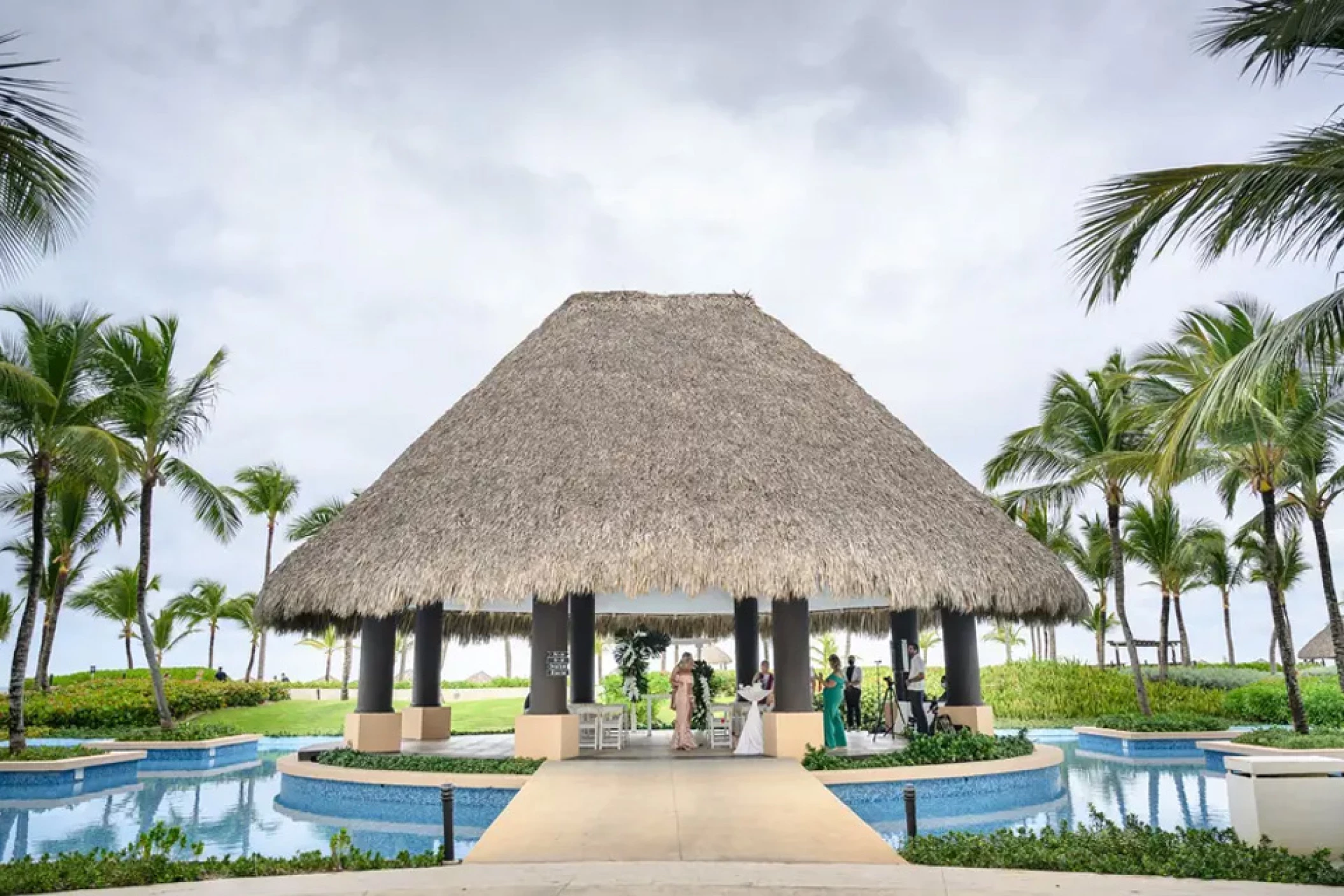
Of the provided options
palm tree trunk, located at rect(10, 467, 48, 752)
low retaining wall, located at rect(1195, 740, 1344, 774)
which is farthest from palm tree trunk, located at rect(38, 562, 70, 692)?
low retaining wall, located at rect(1195, 740, 1344, 774)

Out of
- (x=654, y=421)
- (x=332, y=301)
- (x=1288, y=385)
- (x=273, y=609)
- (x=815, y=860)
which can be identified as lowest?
(x=815, y=860)

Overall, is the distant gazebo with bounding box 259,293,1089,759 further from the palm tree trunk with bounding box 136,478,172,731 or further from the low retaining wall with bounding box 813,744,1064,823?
the palm tree trunk with bounding box 136,478,172,731

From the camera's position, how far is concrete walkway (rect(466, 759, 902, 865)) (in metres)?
7.12

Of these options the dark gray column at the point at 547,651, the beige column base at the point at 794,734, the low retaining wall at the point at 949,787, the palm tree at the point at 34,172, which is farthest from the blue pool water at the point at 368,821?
the palm tree at the point at 34,172

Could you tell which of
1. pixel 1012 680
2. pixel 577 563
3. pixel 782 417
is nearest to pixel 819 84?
pixel 782 417

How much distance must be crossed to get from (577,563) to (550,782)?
2.60 meters

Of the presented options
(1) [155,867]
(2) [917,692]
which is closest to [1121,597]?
(2) [917,692]

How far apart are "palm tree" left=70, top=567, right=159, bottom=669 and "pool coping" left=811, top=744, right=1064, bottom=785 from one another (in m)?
28.0

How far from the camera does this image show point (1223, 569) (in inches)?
1470

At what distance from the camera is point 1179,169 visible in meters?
7.07

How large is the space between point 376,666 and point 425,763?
6.92 ft

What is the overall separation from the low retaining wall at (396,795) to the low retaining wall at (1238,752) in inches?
378

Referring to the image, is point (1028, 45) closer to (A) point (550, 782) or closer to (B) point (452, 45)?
(B) point (452, 45)

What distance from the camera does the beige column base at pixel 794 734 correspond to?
39.9 feet
